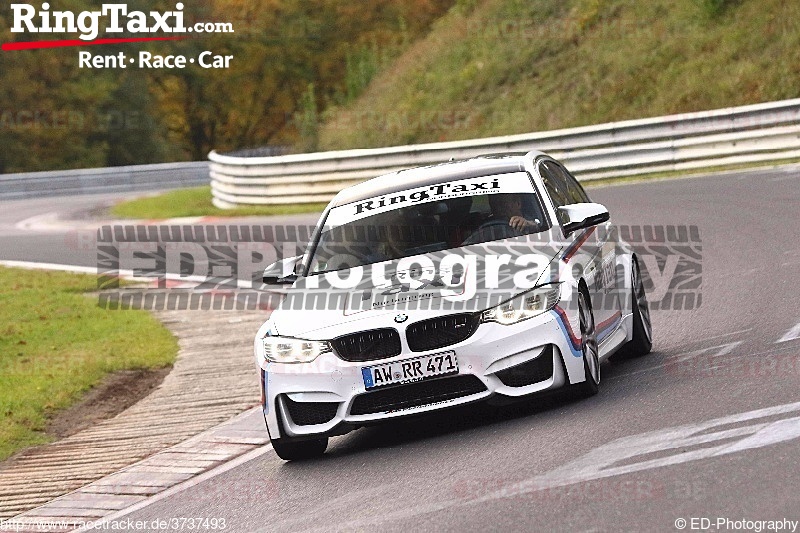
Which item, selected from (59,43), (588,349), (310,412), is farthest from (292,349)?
(59,43)

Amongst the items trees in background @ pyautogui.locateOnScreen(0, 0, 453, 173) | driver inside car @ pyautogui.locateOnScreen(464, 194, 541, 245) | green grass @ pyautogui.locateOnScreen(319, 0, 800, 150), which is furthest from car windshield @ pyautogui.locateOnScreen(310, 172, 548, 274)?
trees in background @ pyautogui.locateOnScreen(0, 0, 453, 173)

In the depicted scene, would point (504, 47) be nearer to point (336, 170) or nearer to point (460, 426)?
point (336, 170)

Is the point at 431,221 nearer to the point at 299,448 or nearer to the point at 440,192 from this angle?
the point at 440,192

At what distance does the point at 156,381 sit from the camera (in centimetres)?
1252

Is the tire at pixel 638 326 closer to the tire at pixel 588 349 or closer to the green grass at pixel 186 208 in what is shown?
the tire at pixel 588 349

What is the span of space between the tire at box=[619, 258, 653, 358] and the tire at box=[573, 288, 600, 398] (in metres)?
1.32

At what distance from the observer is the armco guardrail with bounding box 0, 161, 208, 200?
42406 mm

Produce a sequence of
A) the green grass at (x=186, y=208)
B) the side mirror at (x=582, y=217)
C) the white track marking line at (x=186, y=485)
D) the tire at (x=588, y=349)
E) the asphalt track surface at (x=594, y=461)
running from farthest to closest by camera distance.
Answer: the green grass at (x=186, y=208) → the side mirror at (x=582, y=217) → the tire at (x=588, y=349) → the white track marking line at (x=186, y=485) → the asphalt track surface at (x=594, y=461)

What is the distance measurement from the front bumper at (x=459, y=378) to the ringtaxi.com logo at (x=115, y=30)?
56.3 meters

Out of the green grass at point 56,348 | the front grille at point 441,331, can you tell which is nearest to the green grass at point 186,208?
the green grass at point 56,348

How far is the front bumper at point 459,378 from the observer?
8203 millimetres

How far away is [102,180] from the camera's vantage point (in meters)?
43.4

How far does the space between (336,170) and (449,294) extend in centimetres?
1925

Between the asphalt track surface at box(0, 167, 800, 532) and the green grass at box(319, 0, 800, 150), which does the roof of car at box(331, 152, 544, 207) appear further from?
the green grass at box(319, 0, 800, 150)
